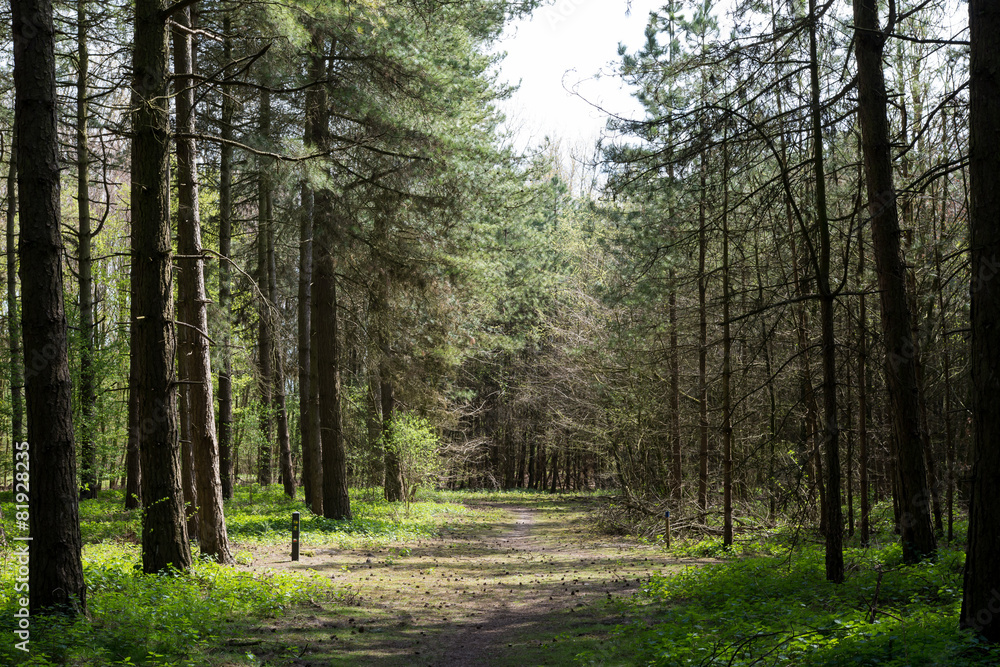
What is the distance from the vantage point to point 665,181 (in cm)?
991

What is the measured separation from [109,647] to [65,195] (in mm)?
23945

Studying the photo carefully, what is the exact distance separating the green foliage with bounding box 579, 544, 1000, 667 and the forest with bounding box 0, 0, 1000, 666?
58 mm

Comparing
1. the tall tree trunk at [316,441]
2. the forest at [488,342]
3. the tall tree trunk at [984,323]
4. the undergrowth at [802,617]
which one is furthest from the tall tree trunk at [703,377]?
the tall tree trunk at [316,441]

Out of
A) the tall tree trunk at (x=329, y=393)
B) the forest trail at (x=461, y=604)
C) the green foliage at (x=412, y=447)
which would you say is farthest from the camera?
the green foliage at (x=412, y=447)

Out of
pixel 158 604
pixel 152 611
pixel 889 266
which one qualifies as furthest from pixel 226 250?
pixel 889 266

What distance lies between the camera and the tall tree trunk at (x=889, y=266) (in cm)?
747

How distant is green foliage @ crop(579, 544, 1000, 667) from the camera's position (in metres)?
4.76

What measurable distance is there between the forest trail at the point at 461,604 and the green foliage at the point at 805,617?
751 millimetres

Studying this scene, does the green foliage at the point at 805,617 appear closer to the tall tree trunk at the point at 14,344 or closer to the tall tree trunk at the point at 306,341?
the tall tree trunk at the point at 306,341

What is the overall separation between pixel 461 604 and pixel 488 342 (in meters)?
14.5

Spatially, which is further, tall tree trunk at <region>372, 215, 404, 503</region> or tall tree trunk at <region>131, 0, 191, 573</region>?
tall tree trunk at <region>372, 215, 404, 503</region>

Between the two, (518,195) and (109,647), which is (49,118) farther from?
(518,195)

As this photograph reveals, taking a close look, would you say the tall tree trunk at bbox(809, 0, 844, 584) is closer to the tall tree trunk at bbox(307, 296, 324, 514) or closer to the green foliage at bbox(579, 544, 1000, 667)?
the green foliage at bbox(579, 544, 1000, 667)

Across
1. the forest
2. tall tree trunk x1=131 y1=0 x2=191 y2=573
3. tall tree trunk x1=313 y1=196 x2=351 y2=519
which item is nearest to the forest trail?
the forest
